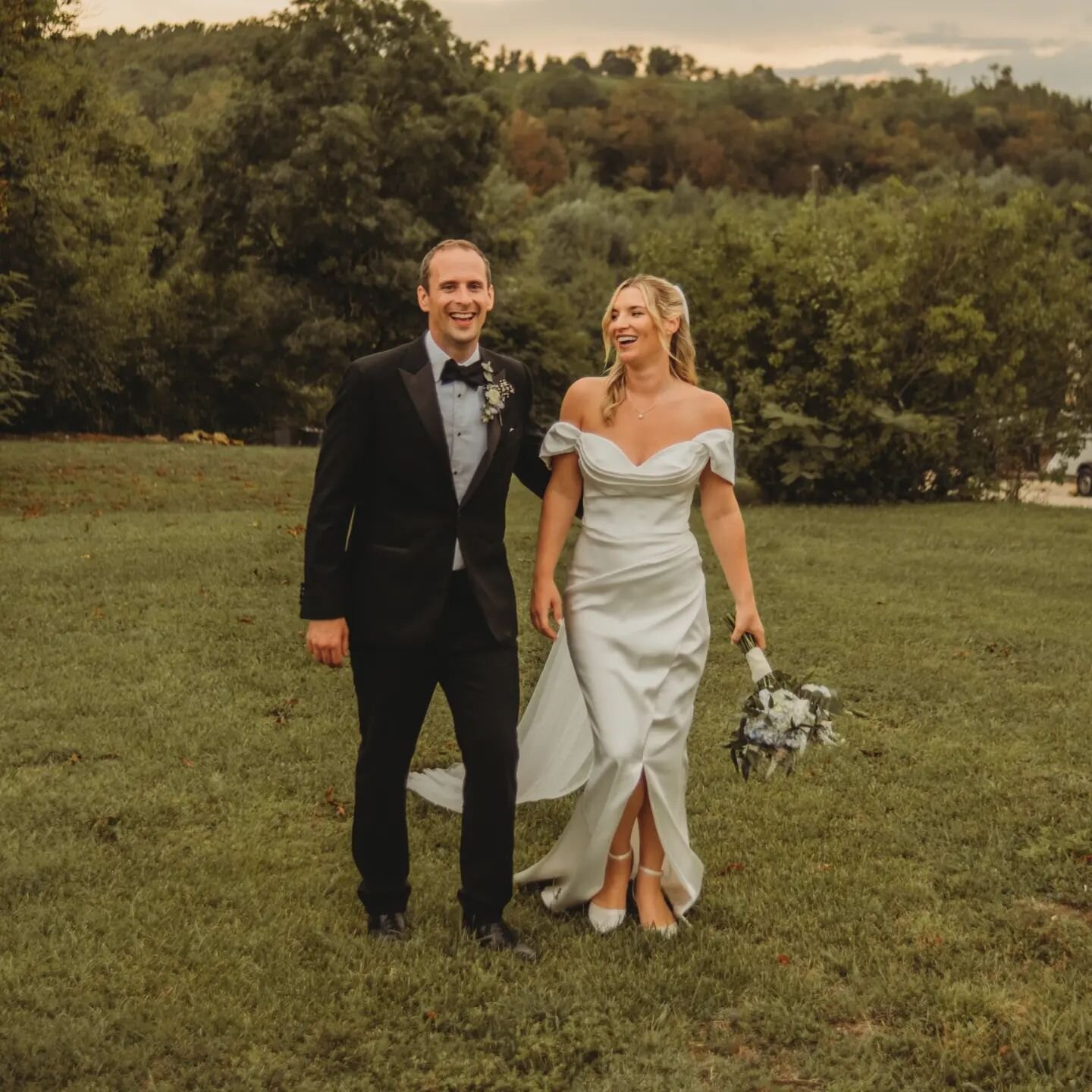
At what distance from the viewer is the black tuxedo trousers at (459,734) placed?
453 centimetres

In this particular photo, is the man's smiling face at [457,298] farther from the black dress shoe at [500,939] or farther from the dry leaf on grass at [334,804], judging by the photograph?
the dry leaf on grass at [334,804]

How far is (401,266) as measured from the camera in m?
34.9

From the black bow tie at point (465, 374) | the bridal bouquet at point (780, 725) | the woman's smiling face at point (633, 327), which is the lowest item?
the bridal bouquet at point (780, 725)

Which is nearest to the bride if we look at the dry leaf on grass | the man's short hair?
the man's short hair

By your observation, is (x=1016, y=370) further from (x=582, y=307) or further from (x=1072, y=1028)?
(x=582, y=307)

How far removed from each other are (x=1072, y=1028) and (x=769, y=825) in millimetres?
2122

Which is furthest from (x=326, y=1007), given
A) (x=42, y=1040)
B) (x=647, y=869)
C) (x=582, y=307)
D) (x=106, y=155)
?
(x=582, y=307)

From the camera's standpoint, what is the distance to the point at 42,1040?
4.01 metres

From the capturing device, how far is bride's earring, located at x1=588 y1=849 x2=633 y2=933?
491 centimetres

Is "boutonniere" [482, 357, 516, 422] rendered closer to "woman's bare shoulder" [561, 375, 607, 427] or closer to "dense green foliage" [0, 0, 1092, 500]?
"woman's bare shoulder" [561, 375, 607, 427]

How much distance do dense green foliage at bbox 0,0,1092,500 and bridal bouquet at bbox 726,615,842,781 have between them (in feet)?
46.0

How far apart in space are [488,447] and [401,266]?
31.4 metres

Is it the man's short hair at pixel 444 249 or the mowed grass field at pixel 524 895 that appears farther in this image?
the man's short hair at pixel 444 249

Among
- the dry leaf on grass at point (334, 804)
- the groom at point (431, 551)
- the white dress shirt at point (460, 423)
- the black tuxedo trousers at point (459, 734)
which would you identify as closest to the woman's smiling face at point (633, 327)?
the groom at point (431, 551)
